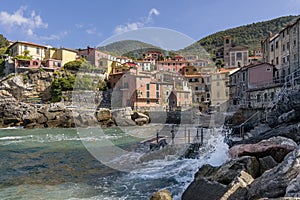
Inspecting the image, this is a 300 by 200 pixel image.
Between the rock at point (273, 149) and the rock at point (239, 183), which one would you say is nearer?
the rock at point (239, 183)

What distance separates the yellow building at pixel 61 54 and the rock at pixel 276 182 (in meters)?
62.3

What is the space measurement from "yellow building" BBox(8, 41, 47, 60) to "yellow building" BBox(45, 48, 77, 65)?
140 cm

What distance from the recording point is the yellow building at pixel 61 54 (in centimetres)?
6258

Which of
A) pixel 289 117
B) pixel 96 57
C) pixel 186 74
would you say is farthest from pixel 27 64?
pixel 289 117

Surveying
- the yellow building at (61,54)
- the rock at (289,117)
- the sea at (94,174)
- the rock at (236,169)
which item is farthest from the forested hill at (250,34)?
the rock at (236,169)

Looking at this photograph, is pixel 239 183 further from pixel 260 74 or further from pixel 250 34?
pixel 250 34

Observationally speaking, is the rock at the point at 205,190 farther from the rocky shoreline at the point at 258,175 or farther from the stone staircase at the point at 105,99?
the stone staircase at the point at 105,99

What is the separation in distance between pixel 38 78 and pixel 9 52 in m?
16.8

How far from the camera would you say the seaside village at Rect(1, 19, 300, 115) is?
104 feet

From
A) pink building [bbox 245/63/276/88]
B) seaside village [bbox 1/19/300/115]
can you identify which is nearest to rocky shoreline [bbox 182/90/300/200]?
seaside village [bbox 1/19/300/115]

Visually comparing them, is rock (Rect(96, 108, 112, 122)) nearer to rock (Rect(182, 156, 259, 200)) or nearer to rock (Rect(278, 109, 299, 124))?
rock (Rect(278, 109, 299, 124))

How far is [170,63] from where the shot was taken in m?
60.8

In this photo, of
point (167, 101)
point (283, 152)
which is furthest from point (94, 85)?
point (283, 152)

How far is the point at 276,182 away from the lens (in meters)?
4.66
